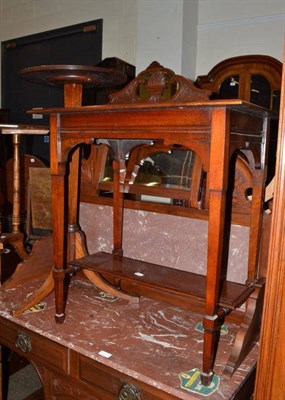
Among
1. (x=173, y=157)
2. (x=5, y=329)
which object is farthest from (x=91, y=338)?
(x=173, y=157)

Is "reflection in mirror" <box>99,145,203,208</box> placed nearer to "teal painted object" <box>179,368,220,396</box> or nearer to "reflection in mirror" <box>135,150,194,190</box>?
"reflection in mirror" <box>135,150,194,190</box>

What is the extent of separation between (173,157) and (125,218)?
14.3 inches

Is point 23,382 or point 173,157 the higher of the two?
point 173,157

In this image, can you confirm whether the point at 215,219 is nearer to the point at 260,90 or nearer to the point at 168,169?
the point at 168,169

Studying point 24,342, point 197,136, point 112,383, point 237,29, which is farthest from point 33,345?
point 237,29

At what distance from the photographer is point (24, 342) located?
153cm

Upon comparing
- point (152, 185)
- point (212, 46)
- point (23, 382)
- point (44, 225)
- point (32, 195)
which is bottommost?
point (23, 382)

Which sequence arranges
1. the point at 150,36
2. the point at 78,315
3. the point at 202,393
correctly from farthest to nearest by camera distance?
the point at 150,36, the point at 78,315, the point at 202,393

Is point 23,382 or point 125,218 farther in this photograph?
point 23,382

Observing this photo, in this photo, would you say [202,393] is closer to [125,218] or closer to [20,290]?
[125,218]

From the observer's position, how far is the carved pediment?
120 centimetres

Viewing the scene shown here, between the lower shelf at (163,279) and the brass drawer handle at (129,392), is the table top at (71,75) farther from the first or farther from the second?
→ the brass drawer handle at (129,392)

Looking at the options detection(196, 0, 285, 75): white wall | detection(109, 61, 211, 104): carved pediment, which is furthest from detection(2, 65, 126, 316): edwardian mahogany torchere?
detection(196, 0, 285, 75): white wall

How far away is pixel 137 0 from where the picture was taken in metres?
3.99
